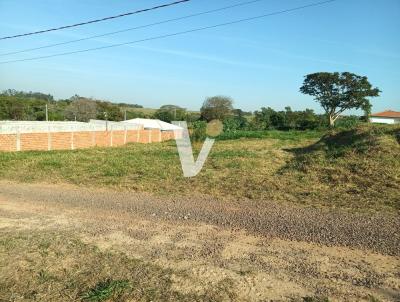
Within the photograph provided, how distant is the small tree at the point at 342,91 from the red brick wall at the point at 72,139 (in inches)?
999

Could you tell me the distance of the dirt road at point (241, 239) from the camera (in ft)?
12.1

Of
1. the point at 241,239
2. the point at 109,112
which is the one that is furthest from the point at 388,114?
the point at 241,239

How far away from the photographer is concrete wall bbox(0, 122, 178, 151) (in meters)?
17.5

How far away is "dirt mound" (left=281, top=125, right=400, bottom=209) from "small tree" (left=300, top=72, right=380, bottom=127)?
36637 mm

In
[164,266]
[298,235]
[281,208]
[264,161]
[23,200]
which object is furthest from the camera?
[264,161]

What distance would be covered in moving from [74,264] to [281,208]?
3731mm

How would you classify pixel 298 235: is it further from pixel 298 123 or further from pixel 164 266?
pixel 298 123

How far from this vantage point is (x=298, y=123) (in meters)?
52.6

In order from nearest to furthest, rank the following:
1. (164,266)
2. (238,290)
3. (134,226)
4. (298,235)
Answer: (238,290) → (164,266) → (298,235) → (134,226)

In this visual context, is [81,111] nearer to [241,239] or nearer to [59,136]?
[59,136]

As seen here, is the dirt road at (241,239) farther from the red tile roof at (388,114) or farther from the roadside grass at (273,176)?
the red tile roof at (388,114)

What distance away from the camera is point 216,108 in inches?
2340

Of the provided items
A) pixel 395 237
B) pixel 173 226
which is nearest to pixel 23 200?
pixel 173 226

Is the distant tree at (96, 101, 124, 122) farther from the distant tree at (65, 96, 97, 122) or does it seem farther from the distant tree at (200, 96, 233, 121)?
the distant tree at (200, 96, 233, 121)
